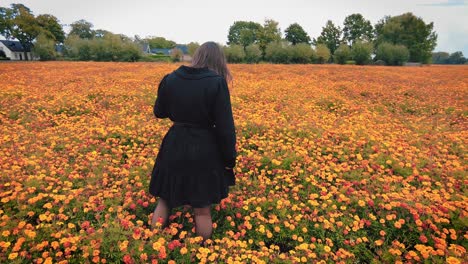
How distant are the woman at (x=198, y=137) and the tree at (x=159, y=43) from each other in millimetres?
129166

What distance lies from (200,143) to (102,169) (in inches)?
112

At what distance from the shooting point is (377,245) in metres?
3.98

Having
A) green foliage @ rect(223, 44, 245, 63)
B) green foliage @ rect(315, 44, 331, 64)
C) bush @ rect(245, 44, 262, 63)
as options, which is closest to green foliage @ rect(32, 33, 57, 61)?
green foliage @ rect(223, 44, 245, 63)

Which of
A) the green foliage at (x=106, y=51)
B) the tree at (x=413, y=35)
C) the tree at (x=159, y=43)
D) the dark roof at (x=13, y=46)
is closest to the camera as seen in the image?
the green foliage at (x=106, y=51)

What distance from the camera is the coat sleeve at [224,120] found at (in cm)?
323

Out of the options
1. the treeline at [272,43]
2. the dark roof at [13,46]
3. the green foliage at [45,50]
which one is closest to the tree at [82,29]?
the treeline at [272,43]

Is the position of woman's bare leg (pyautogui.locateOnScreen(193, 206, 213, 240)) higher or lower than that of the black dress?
lower

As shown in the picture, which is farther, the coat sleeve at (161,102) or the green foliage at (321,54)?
the green foliage at (321,54)

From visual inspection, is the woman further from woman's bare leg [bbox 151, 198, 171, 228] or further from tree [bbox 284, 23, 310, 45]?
tree [bbox 284, 23, 310, 45]

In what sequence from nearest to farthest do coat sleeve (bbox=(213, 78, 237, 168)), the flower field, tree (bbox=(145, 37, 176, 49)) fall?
coat sleeve (bbox=(213, 78, 237, 168))
the flower field
tree (bbox=(145, 37, 176, 49))

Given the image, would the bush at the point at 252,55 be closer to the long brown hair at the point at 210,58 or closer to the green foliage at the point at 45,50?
the green foliage at the point at 45,50

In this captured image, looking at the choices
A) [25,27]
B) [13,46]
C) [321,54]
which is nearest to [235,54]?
[321,54]

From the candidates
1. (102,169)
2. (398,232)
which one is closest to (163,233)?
(102,169)

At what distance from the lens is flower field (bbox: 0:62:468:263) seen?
3.51 metres
